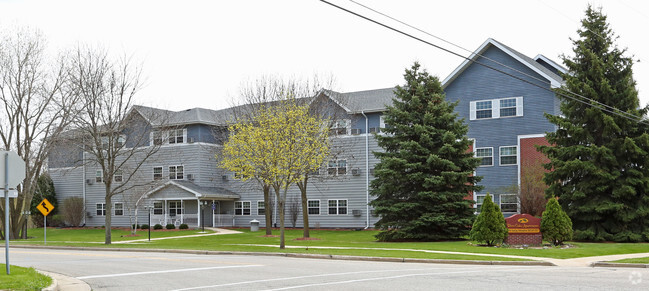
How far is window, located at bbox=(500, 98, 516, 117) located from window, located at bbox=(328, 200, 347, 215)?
13.8 metres

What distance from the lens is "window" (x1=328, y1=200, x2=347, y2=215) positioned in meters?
48.4

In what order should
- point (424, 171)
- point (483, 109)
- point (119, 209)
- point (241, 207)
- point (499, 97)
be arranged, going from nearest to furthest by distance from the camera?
point (424, 171) < point (499, 97) < point (483, 109) < point (241, 207) < point (119, 209)

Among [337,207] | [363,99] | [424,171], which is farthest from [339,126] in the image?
[424,171]

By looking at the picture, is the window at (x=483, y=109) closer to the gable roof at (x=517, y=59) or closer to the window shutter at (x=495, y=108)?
the window shutter at (x=495, y=108)

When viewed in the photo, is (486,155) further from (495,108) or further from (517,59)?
(517,59)

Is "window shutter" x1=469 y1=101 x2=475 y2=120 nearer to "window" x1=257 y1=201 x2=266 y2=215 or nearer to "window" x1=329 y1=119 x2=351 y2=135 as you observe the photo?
"window" x1=329 y1=119 x2=351 y2=135

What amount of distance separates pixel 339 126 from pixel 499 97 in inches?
395

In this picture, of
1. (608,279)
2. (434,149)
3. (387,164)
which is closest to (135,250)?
(387,164)

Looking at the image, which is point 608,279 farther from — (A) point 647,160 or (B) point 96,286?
(A) point 647,160

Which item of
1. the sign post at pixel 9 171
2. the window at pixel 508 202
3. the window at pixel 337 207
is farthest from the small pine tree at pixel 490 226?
the window at pixel 337 207

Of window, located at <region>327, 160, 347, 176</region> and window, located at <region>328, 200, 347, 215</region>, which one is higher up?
window, located at <region>327, 160, 347, 176</region>

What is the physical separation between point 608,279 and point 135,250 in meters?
21.1

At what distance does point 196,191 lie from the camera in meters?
50.3

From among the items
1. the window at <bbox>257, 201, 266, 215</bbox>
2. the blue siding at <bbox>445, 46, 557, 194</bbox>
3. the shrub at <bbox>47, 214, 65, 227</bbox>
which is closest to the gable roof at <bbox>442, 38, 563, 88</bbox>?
the blue siding at <bbox>445, 46, 557, 194</bbox>
